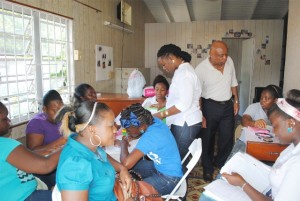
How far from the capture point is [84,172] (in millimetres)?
1148

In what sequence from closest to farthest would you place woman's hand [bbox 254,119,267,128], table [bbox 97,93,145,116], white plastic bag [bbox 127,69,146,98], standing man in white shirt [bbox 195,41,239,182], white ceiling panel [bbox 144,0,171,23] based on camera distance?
woman's hand [bbox 254,119,267,128] → standing man in white shirt [bbox 195,41,239,182] → table [bbox 97,93,145,116] → white plastic bag [bbox 127,69,146,98] → white ceiling panel [bbox 144,0,171,23]

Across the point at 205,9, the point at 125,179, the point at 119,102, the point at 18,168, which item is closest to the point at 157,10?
the point at 205,9

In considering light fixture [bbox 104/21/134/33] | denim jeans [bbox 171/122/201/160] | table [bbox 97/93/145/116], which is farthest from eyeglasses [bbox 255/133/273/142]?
light fixture [bbox 104/21/134/33]

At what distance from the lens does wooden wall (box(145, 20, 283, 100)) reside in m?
6.83

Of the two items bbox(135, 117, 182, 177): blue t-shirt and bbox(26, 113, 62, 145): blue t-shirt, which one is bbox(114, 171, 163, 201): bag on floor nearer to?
bbox(135, 117, 182, 177): blue t-shirt

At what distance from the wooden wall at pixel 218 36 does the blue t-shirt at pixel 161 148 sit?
17.9 feet

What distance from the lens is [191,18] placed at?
28.7 feet

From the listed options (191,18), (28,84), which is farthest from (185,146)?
(191,18)

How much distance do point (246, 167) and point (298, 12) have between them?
97.6 inches

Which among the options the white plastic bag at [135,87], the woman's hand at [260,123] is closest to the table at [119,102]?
the white plastic bag at [135,87]

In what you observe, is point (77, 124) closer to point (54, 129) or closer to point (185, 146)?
point (54, 129)

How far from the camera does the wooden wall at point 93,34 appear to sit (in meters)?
3.54

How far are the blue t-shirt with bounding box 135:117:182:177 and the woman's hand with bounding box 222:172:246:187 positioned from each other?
43 centimetres

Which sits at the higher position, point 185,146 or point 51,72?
point 51,72
